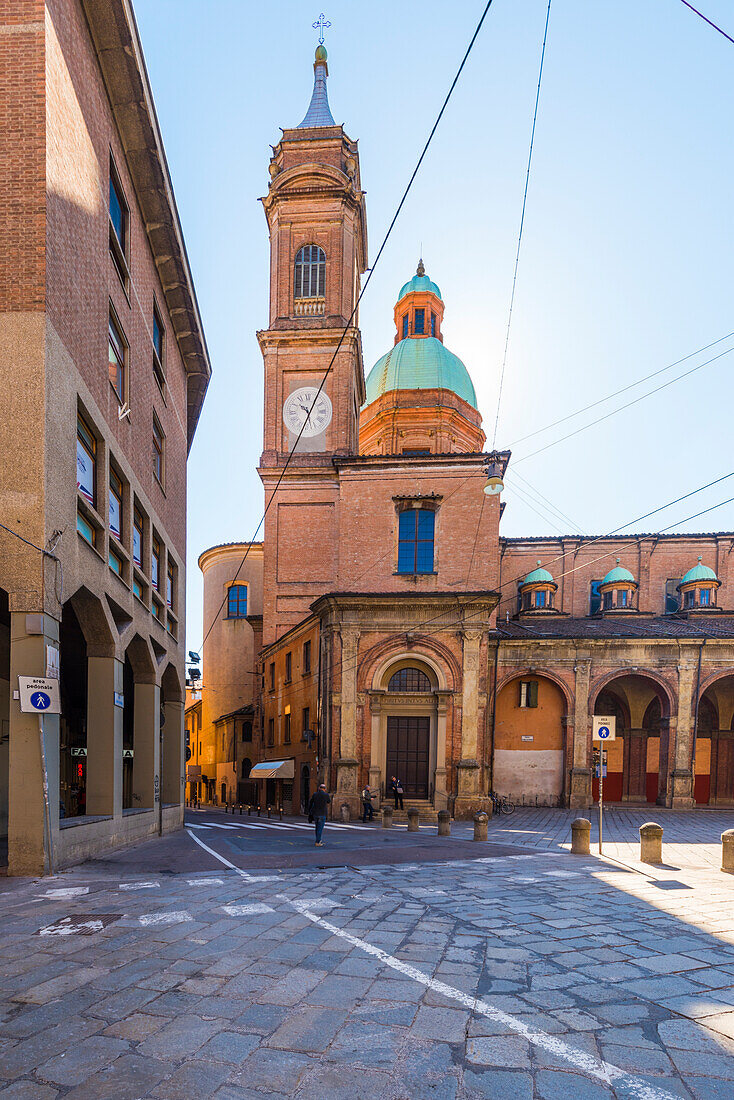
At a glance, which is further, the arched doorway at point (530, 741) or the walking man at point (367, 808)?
the arched doorway at point (530, 741)

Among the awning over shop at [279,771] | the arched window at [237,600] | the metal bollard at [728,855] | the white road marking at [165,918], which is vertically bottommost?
the awning over shop at [279,771]

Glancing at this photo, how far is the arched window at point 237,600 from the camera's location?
157 ft

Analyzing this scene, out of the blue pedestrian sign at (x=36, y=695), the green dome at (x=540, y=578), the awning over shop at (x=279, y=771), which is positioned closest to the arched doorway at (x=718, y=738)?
the green dome at (x=540, y=578)

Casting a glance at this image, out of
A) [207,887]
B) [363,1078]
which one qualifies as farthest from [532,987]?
[207,887]

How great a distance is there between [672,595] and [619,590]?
12.0 feet

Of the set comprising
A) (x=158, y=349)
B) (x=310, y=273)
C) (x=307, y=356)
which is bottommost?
(x=158, y=349)

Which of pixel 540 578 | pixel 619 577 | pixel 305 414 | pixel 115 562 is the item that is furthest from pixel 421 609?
pixel 619 577

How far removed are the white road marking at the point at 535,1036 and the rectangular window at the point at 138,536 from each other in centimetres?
1269

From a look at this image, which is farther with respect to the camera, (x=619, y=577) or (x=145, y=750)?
(x=619, y=577)

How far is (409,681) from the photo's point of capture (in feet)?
85.5

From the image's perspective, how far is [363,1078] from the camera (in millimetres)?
3951

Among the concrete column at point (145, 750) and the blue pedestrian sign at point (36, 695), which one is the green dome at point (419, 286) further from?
the blue pedestrian sign at point (36, 695)

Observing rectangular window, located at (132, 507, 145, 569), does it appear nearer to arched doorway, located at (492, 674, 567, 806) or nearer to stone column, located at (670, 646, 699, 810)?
arched doorway, located at (492, 674, 567, 806)

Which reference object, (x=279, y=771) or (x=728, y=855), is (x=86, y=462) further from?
(x=279, y=771)
